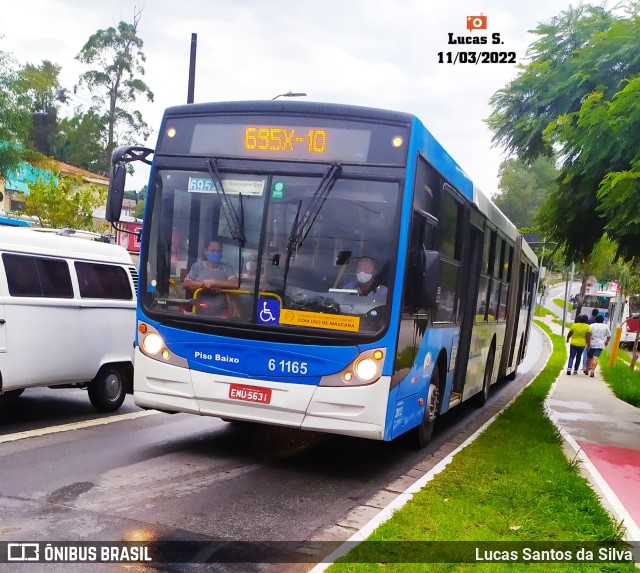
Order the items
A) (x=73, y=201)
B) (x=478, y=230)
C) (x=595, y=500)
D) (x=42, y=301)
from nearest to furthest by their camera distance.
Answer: (x=595, y=500), (x=42, y=301), (x=478, y=230), (x=73, y=201)

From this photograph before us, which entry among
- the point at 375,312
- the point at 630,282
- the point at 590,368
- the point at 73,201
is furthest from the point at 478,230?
the point at 630,282

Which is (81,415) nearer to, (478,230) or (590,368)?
(478,230)

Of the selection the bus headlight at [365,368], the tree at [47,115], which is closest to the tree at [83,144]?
the tree at [47,115]

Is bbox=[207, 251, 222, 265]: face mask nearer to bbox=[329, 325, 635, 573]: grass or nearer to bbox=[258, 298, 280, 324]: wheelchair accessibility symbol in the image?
bbox=[258, 298, 280, 324]: wheelchair accessibility symbol

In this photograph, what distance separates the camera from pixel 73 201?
107ft

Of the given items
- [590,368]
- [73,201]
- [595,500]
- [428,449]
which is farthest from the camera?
[73,201]

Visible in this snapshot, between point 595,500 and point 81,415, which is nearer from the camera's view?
point 595,500

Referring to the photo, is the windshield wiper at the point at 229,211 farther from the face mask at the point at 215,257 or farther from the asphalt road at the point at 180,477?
the asphalt road at the point at 180,477

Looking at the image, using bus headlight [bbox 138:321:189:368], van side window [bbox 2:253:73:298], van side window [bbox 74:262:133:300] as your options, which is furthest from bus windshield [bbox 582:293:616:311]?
bus headlight [bbox 138:321:189:368]

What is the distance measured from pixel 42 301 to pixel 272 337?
10.4 feet

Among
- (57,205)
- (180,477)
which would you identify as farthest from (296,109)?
(57,205)

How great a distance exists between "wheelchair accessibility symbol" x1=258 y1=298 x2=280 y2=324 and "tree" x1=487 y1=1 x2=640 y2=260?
4.08 m

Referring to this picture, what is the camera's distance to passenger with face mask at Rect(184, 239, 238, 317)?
732 cm

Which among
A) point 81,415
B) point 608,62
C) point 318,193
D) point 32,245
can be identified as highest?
point 608,62
